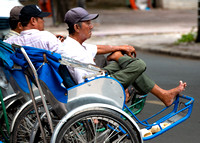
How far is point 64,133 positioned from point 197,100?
3.25 meters

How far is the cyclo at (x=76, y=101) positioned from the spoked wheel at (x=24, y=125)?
7.6 inches

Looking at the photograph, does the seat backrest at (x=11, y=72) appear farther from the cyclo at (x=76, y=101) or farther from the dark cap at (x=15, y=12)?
the dark cap at (x=15, y=12)

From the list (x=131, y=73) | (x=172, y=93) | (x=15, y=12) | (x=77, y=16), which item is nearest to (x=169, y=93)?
(x=172, y=93)

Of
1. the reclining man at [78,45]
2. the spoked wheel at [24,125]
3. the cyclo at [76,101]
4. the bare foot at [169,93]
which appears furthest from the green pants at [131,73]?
the spoked wheel at [24,125]

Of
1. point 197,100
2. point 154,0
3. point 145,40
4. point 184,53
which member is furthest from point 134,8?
point 197,100

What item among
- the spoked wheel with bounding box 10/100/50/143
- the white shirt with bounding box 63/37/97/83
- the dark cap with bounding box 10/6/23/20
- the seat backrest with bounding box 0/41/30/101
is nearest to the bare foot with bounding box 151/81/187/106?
the white shirt with bounding box 63/37/97/83

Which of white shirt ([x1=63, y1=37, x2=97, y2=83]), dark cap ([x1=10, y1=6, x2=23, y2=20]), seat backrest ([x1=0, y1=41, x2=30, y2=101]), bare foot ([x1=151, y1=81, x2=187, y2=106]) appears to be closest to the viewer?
white shirt ([x1=63, y1=37, x2=97, y2=83])

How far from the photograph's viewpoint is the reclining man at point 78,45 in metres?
3.85

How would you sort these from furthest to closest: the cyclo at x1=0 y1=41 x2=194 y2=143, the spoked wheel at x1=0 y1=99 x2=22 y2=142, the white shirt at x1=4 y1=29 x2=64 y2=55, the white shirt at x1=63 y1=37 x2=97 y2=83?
1. the spoked wheel at x1=0 y1=99 x2=22 y2=142
2. the white shirt at x1=4 y1=29 x2=64 y2=55
3. the white shirt at x1=63 y1=37 x2=97 y2=83
4. the cyclo at x1=0 y1=41 x2=194 y2=143

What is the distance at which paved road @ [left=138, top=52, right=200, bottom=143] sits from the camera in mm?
4652

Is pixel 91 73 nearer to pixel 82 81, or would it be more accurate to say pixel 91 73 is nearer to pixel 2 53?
pixel 82 81

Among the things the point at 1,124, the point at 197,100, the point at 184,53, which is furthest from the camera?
the point at 184,53

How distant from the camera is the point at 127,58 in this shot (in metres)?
4.27

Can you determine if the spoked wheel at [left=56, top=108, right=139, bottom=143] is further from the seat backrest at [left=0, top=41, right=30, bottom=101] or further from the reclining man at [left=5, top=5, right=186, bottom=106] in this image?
A: the seat backrest at [left=0, top=41, right=30, bottom=101]
